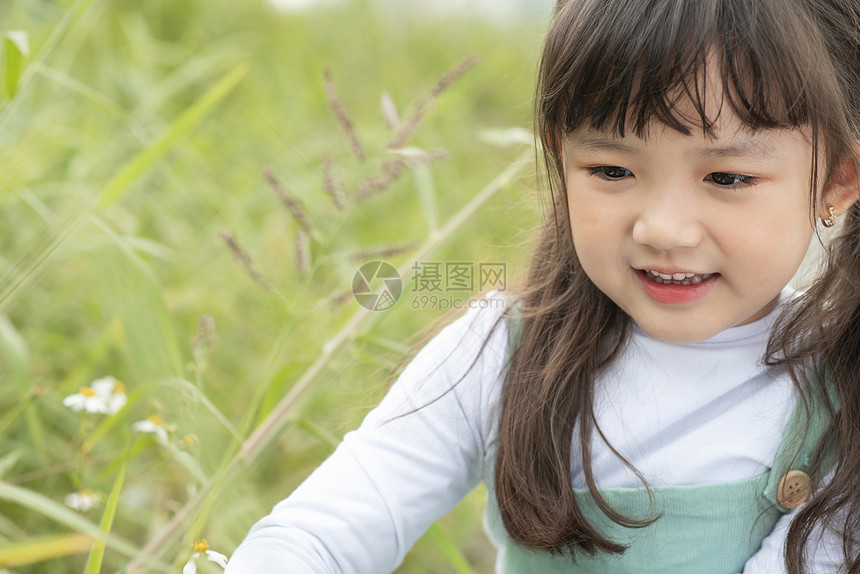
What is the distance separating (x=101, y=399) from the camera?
109 centimetres

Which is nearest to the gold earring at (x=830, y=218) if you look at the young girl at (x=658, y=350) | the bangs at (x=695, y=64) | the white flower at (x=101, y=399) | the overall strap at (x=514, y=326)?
the young girl at (x=658, y=350)

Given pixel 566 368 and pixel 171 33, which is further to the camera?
pixel 171 33

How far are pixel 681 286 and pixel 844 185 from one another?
8.8 inches

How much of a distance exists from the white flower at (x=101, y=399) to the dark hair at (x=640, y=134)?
1.61ft

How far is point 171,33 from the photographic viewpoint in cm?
263

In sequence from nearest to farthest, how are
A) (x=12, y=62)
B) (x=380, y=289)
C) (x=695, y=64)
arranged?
1. (x=695, y=64)
2. (x=12, y=62)
3. (x=380, y=289)

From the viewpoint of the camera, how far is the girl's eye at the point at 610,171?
2.72ft

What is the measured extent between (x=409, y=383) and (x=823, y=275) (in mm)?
490

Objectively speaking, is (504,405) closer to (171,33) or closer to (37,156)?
(37,156)

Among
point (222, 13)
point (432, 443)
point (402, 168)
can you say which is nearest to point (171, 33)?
point (222, 13)

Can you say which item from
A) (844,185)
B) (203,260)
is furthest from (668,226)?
(203,260)

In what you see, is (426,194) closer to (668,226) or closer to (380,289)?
(380,289)

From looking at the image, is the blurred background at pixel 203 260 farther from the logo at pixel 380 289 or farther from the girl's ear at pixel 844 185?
the girl's ear at pixel 844 185

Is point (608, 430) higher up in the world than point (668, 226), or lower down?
lower down
